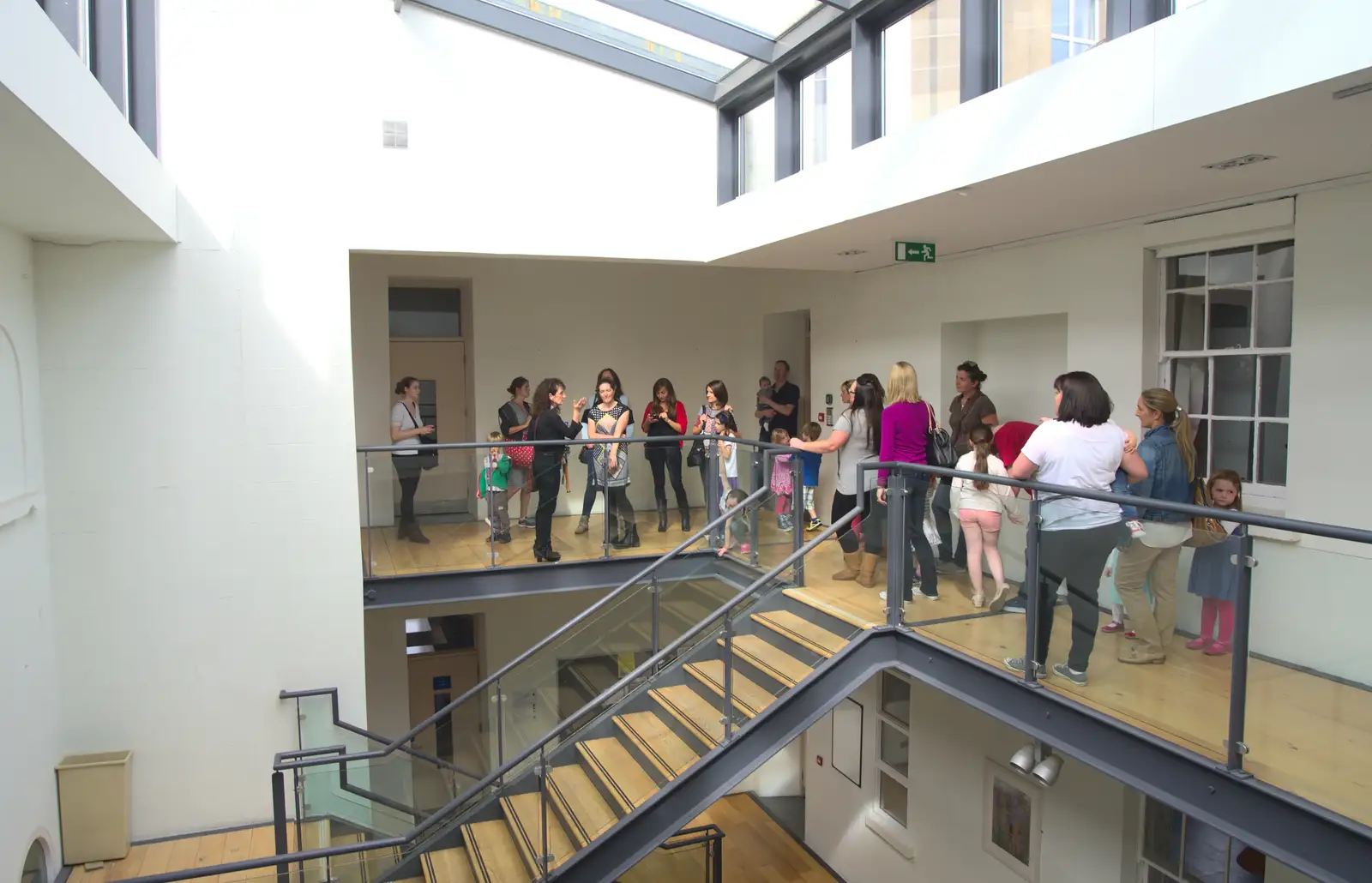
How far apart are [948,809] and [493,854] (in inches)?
179

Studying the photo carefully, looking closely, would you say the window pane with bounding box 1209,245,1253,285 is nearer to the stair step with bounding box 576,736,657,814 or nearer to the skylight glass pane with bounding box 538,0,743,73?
the skylight glass pane with bounding box 538,0,743,73

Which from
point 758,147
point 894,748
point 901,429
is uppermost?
point 758,147

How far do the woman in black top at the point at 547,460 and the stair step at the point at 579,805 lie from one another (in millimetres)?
2725

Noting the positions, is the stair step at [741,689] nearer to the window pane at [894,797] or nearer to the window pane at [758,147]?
the window pane at [894,797]

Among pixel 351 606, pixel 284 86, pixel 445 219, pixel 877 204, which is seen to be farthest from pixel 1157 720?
pixel 284 86

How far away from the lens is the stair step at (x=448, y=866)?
22.5 feet

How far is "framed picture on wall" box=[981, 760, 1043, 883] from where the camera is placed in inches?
313

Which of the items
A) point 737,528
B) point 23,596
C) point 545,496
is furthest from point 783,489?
point 23,596

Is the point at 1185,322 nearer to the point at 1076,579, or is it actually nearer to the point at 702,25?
the point at 1076,579

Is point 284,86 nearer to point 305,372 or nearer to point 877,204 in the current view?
point 305,372

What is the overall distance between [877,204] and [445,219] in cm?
406

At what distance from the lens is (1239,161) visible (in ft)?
18.5

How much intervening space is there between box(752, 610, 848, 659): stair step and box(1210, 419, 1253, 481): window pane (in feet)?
10.5

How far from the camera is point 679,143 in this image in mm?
9969
